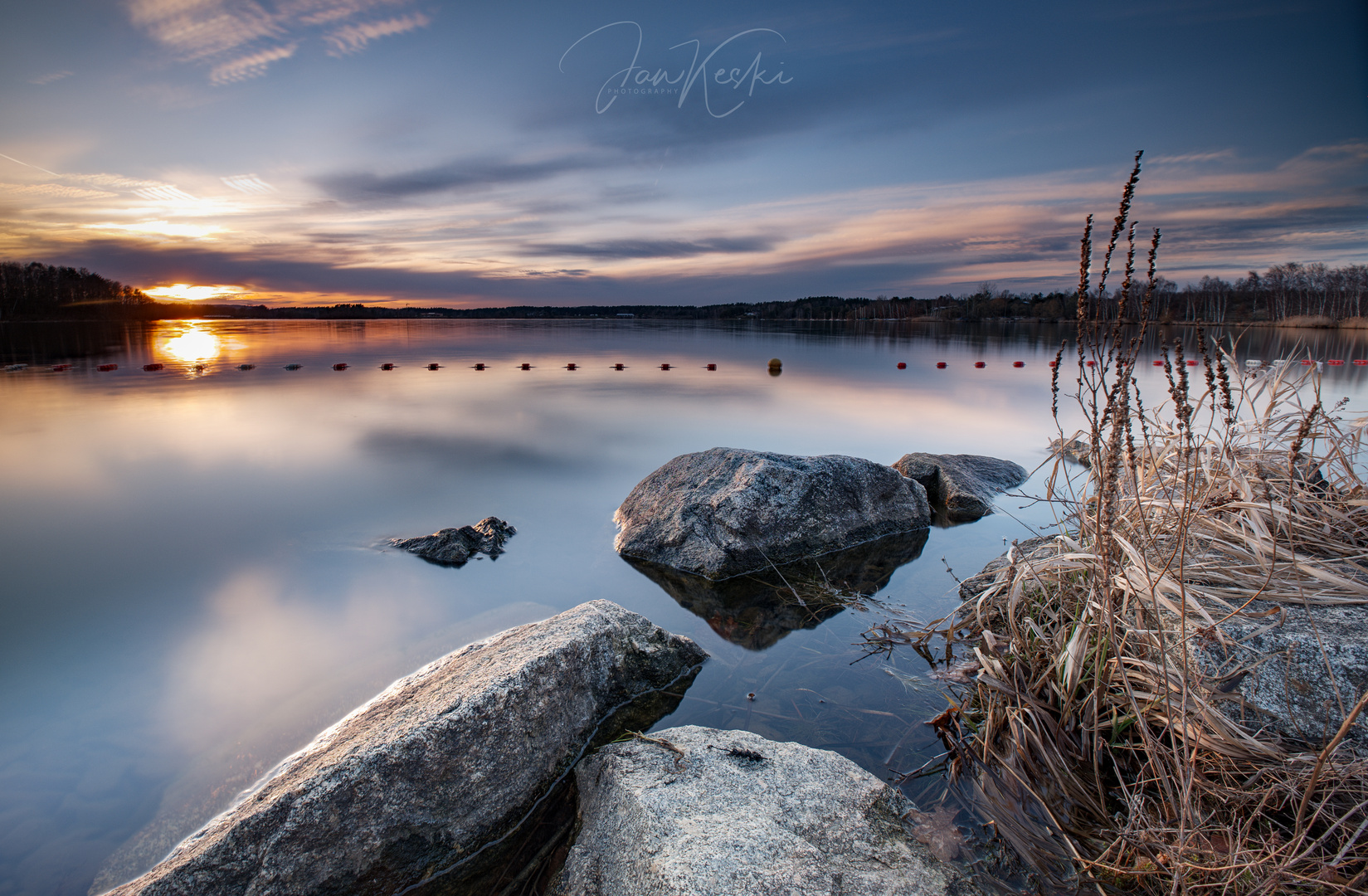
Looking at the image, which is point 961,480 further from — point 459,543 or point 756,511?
point 459,543

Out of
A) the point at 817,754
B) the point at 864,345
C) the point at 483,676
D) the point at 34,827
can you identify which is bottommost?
the point at 34,827

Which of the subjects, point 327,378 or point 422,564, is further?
point 327,378

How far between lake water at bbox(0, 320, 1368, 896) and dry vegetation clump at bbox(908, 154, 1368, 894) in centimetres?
68

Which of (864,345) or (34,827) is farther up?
(864,345)

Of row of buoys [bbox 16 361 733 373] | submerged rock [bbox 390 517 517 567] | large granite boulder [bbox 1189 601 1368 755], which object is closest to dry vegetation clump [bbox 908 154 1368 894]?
large granite boulder [bbox 1189 601 1368 755]

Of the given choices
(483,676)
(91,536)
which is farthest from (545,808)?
(91,536)

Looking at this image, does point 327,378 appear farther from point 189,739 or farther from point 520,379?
point 189,739

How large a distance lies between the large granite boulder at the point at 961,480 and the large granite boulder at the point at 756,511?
3.02ft

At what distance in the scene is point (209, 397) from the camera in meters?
18.5

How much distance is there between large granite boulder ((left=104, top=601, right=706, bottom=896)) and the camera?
2.39m

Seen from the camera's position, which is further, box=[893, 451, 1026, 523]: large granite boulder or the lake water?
box=[893, 451, 1026, 523]: large granite boulder

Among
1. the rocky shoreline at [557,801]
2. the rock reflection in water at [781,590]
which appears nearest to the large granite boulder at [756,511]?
the rock reflection in water at [781,590]

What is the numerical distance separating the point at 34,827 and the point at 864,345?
42.5 meters

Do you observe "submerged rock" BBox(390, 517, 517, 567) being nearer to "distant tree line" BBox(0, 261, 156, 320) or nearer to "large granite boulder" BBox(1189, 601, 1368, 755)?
"large granite boulder" BBox(1189, 601, 1368, 755)
